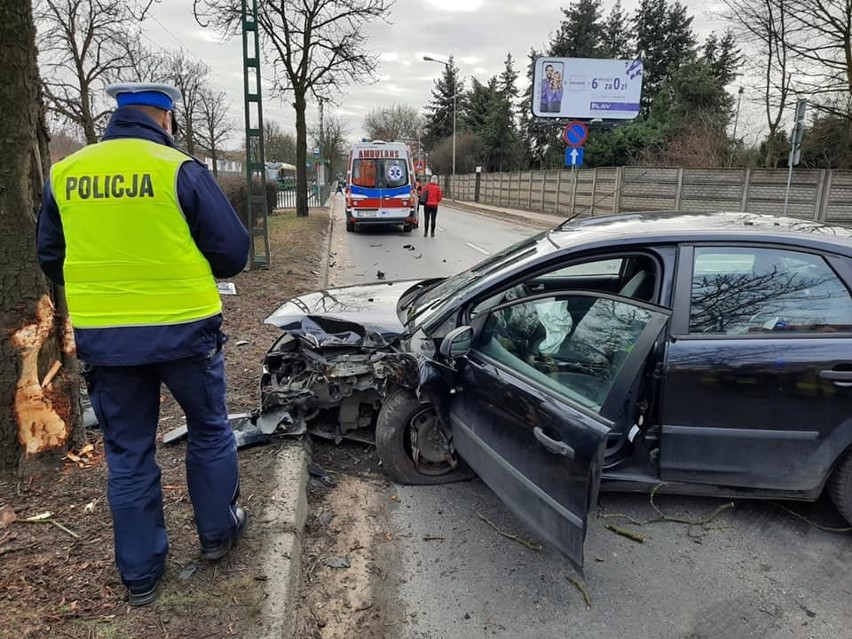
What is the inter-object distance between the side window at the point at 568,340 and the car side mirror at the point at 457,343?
0.24 ft

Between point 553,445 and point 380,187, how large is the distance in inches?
656

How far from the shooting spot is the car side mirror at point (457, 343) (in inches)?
112

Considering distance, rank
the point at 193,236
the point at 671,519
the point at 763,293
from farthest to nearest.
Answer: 1. the point at 671,519
2. the point at 763,293
3. the point at 193,236

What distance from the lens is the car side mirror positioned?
283cm

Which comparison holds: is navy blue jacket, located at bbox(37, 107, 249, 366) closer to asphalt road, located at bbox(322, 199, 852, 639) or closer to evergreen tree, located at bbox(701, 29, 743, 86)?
asphalt road, located at bbox(322, 199, 852, 639)

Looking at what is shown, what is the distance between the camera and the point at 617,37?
44.9 meters

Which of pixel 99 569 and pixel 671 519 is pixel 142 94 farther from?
pixel 671 519

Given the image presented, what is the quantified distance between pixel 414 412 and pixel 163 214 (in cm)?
177

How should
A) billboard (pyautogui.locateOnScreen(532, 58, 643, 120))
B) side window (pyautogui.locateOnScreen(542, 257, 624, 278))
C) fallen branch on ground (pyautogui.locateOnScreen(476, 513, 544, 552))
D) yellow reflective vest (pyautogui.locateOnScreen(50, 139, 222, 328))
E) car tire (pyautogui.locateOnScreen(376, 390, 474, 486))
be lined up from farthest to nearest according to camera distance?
→ 1. billboard (pyautogui.locateOnScreen(532, 58, 643, 120))
2. side window (pyautogui.locateOnScreen(542, 257, 624, 278))
3. car tire (pyautogui.locateOnScreen(376, 390, 474, 486))
4. fallen branch on ground (pyautogui.locateOnScreen(476, 513, 544, 552))
5. yellow reflective vest (pyautogui.locateOnScreen(50, 139, 222, 328))

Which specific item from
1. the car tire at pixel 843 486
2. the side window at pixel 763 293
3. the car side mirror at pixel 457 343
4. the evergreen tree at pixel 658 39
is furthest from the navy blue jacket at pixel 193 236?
the evergreen tree at pixel 658 39

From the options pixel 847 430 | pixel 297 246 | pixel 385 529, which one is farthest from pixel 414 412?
pixel 297 246

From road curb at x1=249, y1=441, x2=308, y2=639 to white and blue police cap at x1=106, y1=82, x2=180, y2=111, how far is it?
1.93 meters

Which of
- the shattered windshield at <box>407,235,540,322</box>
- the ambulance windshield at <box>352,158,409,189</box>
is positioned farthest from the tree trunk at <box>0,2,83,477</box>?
the ambulance windshield at <box>352,158,409,189</box>

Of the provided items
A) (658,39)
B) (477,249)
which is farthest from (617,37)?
(477,249)
